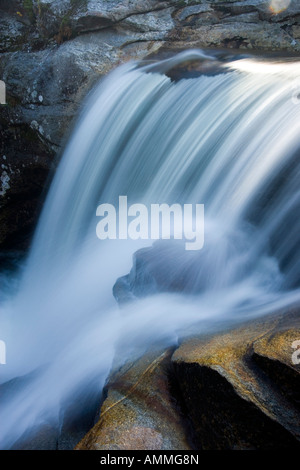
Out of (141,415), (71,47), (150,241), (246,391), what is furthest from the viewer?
(71,47)

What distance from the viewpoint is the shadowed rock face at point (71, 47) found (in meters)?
6.45

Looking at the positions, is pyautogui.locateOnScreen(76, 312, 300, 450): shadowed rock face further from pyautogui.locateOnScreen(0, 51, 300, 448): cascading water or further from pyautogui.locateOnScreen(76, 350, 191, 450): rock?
pyautogui.locateOnScreen(0, 51, 300, 448): cascading water

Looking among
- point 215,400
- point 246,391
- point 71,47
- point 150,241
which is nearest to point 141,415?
point 215,400

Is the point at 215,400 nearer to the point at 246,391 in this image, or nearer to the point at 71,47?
the point at 246,391

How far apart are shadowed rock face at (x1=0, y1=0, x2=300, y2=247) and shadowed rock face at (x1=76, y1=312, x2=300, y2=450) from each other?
16.8 feet

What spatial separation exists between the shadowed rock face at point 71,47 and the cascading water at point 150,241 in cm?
48

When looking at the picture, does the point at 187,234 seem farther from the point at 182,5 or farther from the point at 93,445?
the point at 182,5

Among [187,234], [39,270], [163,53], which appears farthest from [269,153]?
[39,270]

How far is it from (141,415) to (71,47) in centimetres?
642

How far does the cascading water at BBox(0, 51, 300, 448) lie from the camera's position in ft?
10.5

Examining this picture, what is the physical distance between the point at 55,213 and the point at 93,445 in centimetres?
488

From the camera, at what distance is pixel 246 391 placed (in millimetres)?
1894

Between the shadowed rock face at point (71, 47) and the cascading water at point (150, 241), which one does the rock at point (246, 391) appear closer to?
the cascading water at point (150, 241)

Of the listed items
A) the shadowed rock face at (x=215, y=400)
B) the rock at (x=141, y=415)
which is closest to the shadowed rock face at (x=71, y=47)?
the rock at (x=141, y=415)
